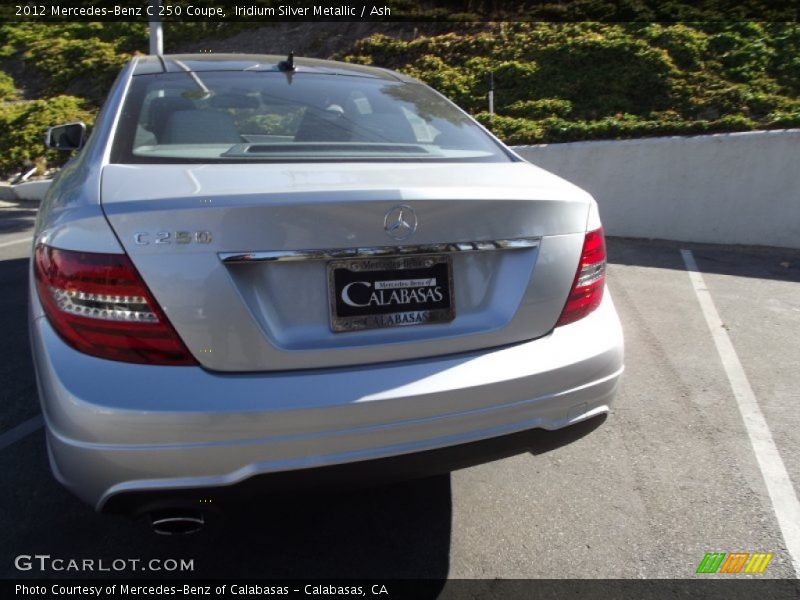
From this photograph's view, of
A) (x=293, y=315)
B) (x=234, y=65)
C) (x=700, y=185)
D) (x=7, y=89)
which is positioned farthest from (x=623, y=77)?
(x=7, y=89)

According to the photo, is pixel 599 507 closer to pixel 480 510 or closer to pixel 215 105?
pixel 480 510

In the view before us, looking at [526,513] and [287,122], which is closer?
[526,513]

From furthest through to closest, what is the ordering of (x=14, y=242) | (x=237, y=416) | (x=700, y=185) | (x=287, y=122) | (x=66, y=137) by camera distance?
(x=700, y=185), (x=14, y=242), (x=66, y=137), (x=287, y=122), (x=237, y=416)

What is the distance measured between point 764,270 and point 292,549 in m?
6.02

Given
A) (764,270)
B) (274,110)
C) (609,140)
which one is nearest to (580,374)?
(274,110)

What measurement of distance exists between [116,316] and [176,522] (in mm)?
638

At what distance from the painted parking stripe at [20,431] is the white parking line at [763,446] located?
333 centimetres

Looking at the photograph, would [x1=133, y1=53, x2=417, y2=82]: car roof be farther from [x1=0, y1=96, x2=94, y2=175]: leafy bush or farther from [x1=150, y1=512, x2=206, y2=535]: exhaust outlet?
[x1=0, y1=96, x2=94, y2=175]: leafy bush

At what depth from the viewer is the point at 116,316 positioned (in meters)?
1.94

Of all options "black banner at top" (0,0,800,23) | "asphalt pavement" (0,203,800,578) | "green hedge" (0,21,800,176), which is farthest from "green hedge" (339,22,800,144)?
"asphalt pavement" (0,203,800,578)

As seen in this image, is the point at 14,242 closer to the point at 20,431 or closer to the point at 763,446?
the point at 20,431

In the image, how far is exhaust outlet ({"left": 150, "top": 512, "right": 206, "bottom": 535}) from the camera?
2.04 meters

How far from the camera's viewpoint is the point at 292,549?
2578mm

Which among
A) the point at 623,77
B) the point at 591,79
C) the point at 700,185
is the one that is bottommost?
the point at 700,185
